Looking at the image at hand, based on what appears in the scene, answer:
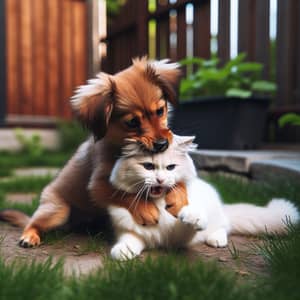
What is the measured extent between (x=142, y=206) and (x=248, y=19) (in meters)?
3.03

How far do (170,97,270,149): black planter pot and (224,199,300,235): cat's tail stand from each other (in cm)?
165

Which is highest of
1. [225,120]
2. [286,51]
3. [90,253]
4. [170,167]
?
[286,51]

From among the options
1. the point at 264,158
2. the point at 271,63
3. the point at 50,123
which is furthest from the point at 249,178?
the point at 50,123

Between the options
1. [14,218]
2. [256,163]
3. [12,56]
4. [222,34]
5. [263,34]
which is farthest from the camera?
[12,56]

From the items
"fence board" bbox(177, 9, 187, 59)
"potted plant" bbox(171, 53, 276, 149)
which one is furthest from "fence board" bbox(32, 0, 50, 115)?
"potted plant" bbox(171, 53, 276, 149)

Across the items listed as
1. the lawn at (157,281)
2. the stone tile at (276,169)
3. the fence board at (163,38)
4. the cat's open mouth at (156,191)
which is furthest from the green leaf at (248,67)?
the lawn at (157,281)

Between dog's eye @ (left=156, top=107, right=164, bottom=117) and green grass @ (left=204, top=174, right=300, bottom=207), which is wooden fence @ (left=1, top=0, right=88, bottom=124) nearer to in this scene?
green grass @ (left=204, top=174, right=300, bottom=207)

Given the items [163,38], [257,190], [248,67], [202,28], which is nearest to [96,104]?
[257,190]

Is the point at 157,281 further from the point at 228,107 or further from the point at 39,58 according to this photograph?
the point at 39,58

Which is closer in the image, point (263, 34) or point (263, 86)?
point (263, 86)

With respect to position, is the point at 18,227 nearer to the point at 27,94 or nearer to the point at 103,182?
the point at 103,182

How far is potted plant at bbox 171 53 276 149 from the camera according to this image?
3.86m

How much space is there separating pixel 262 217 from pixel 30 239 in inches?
38.8

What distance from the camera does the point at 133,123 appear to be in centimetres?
171
